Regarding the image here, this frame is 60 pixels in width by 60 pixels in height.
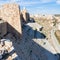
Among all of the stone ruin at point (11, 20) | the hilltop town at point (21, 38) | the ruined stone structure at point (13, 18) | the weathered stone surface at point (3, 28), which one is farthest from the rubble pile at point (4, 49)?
the ruined stone structure at point (13, 18)

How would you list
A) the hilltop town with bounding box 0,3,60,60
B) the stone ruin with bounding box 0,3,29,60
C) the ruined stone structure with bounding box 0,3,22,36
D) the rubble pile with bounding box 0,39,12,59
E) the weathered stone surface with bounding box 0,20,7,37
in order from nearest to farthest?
the rubble pile with bounding box 0,39,12,59 → the hilltop town with bounding box 0,3,60,60 → the weathered stone surface with bounding box 0,20,7,37 → the stone ruin with bounding box 0,3,29,60 → the ruined stone structure with bounding box 0,3,22,36

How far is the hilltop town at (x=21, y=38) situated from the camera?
618 inches

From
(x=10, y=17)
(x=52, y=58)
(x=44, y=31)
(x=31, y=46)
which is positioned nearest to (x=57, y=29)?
(x=44, y=31)

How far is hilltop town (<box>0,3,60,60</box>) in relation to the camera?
15688 mm

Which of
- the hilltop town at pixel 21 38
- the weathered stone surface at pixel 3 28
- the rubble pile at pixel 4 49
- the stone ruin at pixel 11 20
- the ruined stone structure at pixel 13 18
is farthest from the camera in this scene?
the ruined stone structure at pixel 13 18

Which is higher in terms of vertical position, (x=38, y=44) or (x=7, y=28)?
(x=7, y=28)

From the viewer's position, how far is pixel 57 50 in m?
31.9

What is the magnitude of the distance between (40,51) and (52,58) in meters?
2.38

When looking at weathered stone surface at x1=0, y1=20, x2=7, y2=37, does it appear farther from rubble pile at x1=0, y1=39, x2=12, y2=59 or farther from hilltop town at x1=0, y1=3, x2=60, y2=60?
rubble pile at x1=0, y1=39, x2=12, y2=59

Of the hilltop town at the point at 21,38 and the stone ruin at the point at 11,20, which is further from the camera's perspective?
Answer: the stone ruin at the point at 11,20

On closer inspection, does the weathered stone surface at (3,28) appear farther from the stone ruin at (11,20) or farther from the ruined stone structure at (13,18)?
the ruined stone structure at (13,18)

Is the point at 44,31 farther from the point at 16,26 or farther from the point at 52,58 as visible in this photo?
the point at 16,26

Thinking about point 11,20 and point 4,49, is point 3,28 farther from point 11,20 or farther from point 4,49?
point 4,49

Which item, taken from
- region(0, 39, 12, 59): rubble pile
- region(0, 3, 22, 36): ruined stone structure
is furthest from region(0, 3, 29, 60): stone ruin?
region(0, 39, 12, 59): rubble pile
